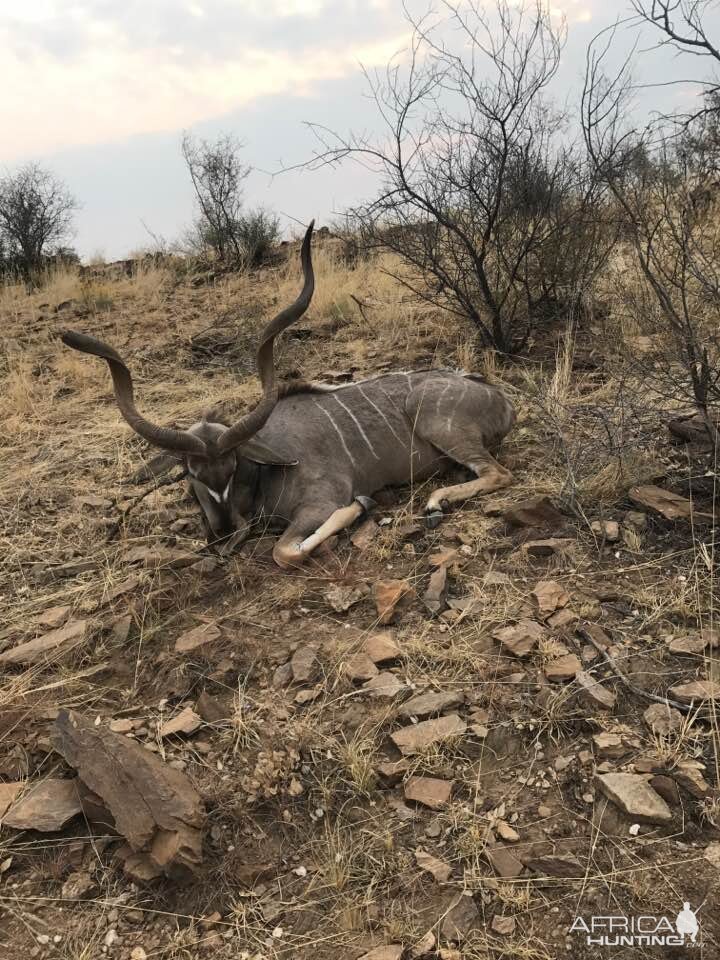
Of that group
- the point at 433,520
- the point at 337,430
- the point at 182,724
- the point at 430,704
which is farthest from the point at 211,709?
the point at 337,430

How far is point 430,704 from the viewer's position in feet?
9.11

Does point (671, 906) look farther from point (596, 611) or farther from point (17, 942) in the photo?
point (17, 942)

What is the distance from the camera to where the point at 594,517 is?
385cm

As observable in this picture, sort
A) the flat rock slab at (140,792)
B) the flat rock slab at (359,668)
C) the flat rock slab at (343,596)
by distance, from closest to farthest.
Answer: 1. the flat rock slab at (140,792)
2. the flat rock slab at (359,668)
3. the flat rock slab at (343,596)

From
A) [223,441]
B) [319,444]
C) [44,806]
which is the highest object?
[223,441]

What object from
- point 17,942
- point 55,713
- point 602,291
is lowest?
point 17,942

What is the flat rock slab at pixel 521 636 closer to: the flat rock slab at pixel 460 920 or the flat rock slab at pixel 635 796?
the flat rock slab at pixel 635 796

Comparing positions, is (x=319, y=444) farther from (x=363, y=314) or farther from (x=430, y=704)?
(x=363, y=314)

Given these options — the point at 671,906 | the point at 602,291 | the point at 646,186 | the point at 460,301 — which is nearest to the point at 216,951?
the point at 671,906

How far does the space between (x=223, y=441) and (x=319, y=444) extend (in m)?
0.82

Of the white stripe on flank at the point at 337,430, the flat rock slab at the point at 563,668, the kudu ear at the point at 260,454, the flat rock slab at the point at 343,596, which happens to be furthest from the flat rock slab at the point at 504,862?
the white stripe on flank at the point at 337,430

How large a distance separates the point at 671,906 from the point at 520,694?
89cm

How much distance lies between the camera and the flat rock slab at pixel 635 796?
2207 mm

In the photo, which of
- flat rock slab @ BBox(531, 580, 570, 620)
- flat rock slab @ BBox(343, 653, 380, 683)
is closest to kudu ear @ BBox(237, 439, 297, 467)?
flat rock slab @ BBox(343, 653, 380, 683)
